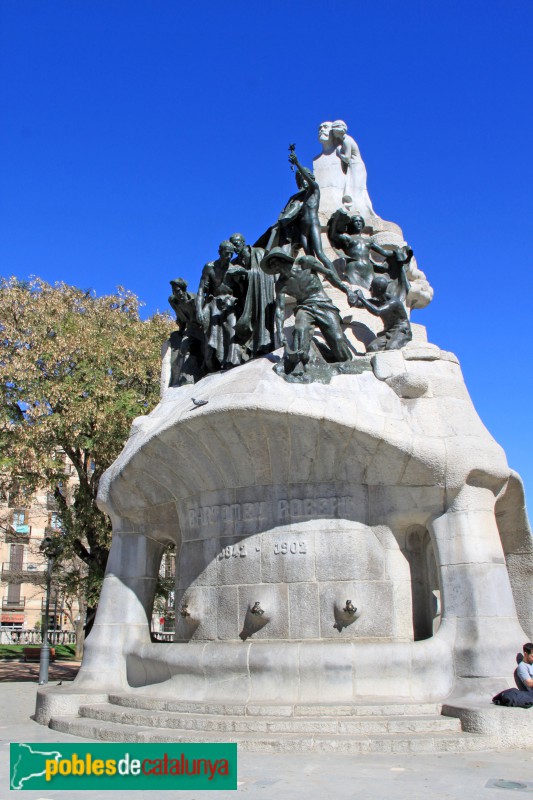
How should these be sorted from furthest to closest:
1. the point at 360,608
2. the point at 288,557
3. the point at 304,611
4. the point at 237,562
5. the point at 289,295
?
the point at 289,295 < the point at 237,562 < the point at 288,557 < the point at 304,611 < the point at 360,608

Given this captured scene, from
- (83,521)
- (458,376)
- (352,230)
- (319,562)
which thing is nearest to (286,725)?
(319,562)

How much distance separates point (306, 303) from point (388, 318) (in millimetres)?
1443

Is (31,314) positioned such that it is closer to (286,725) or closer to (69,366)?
(69,366)

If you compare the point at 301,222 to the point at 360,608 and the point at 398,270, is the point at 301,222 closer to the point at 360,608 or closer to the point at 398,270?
the point at 398,270

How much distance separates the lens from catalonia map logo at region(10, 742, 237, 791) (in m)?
6.84

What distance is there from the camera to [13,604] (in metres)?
53.7

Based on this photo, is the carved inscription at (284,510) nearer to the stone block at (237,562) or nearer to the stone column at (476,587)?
the stone block at (237,562)

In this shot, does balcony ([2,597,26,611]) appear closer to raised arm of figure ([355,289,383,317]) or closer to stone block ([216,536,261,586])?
stone block ([216,536,261,586])

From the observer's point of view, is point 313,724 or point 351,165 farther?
point 351,165

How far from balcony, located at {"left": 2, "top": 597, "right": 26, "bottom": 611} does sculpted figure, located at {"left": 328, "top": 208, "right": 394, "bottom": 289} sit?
4693cm

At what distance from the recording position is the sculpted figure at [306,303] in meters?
11.2

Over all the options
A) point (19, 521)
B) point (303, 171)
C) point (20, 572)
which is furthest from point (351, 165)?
point (20, 572)

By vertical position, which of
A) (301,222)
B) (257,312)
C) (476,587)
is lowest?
(476,587)

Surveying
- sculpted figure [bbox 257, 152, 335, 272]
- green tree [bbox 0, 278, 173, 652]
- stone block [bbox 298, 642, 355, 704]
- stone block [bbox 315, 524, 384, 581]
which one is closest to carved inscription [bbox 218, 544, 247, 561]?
stone block [bbox 315, 524, 384, 581]
